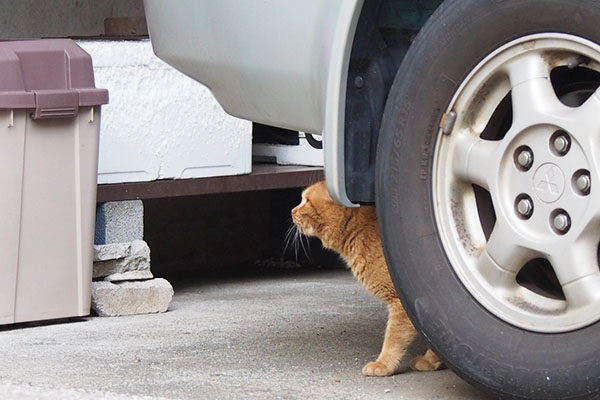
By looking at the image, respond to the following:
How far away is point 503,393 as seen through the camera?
2.97 meters

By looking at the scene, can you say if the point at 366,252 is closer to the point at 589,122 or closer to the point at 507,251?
the point at 507,251

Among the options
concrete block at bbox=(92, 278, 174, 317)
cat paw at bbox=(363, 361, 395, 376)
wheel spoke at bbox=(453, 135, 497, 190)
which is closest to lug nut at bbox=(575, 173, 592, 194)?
wheel spoke at bbox=(453, 135, 497, 190)

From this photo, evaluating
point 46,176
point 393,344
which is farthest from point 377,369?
point 46,176

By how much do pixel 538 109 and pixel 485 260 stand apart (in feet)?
1.43

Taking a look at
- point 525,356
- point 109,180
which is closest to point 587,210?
point 525,356

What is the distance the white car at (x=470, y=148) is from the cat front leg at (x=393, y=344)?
0.69m

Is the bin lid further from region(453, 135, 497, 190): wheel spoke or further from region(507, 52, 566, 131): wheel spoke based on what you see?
region(507, 52, 566, 131): wheel spoke

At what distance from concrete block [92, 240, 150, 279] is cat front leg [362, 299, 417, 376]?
6.77 feet

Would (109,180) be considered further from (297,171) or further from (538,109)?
(538,109)

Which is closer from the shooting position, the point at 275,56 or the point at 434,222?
the point at 434,222

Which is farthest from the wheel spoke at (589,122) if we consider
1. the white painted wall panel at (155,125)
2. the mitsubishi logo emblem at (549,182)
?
the white painted wall panel at (155,125)

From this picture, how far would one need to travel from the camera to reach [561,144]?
2.93m

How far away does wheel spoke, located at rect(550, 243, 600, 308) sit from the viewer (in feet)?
9.35

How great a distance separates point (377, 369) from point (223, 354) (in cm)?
67
